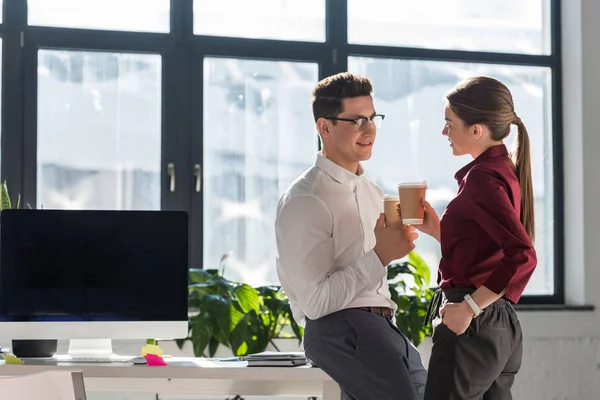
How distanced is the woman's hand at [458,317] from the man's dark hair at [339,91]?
757mm

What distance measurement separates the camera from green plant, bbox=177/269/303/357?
12.9 ft

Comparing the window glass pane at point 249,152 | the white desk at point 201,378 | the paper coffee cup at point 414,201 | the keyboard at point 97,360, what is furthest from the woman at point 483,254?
the window glass pane at point 249,152

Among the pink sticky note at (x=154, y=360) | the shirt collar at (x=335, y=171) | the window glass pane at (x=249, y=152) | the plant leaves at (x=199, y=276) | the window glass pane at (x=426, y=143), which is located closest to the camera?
the shirt collar at (x=335, y=171)

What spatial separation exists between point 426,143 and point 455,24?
687 mm

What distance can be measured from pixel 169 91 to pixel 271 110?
1.78ft

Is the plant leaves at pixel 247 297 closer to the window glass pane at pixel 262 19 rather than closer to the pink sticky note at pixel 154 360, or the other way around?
the pink sticky note at pixel 154 360

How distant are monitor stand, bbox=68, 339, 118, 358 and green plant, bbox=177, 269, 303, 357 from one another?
987 mm

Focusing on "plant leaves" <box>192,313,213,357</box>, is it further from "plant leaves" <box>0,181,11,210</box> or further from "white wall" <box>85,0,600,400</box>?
"white wall" <box>85,0,600,400</box>

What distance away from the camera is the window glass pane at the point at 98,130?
4461 mm

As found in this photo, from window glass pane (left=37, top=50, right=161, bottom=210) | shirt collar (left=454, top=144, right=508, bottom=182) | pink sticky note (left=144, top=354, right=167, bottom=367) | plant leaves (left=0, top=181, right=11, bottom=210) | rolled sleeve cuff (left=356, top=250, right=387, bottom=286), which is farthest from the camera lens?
window glass pane (left=37, top=50, right=161, bottom=210)

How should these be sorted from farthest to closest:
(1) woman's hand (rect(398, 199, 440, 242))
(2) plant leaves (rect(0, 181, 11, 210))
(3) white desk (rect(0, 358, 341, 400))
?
(2) plant leaves (rect(0, 181, 11, 210)), (3) white desk (rect(0, 358, 341, 400)), (1) woman's hand (rect(398, 199, 440, 242))

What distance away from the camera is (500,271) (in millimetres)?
1863

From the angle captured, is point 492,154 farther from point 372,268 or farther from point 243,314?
point 243,314

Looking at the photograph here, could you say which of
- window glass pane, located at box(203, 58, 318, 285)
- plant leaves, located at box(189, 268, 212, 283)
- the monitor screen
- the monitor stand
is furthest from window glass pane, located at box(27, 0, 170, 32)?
the monitor stand
